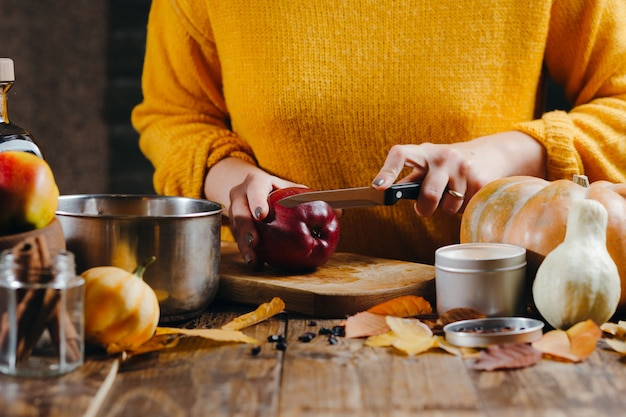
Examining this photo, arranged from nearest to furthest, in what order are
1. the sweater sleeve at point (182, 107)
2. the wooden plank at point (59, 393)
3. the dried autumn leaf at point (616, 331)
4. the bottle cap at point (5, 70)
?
the wooden plank at point (59, 393) → the dried autumn leaf at point (616, 331) → the bottle cap at point (5, 70) → the sweater sleeve at point (182, 107)

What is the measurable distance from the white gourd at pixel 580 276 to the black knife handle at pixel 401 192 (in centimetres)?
31

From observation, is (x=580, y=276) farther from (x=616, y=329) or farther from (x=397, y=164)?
(x=397, y=164)

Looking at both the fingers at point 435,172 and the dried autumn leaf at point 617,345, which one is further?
the fingers at point 435,172

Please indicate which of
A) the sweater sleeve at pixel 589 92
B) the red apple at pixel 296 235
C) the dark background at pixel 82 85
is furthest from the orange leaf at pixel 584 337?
the dark background at pixel 82 85

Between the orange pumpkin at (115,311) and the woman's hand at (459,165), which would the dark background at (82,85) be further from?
the orange pumpkin at (115,311)

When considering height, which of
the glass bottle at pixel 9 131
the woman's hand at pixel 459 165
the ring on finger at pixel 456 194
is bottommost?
the ring on finger at pixel 456 194

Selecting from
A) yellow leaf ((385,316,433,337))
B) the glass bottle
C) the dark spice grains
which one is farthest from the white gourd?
the glass bottle

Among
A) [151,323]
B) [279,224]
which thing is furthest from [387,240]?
[151,323]

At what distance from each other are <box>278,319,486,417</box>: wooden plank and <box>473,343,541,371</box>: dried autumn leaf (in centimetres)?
2

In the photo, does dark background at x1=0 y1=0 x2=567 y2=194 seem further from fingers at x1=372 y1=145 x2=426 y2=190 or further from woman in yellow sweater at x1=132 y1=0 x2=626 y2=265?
fingers at x1=372 y1=145 x2=426 y2=190

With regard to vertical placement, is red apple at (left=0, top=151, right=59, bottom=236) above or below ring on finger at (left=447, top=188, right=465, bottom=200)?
above

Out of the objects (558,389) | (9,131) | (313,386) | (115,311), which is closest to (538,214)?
(558,389)

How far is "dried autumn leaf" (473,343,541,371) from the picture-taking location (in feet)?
2.88

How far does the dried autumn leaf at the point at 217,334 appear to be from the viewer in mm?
968
